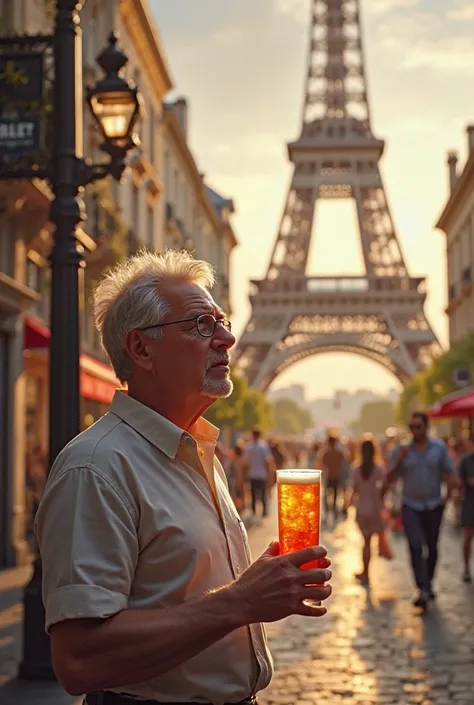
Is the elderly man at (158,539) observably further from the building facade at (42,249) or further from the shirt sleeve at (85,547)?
the building facade at (42,249)

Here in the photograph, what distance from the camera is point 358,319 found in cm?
6825

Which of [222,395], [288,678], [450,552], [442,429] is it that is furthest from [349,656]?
[442,429]

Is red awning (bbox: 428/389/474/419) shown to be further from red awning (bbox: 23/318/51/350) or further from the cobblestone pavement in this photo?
red awning (bbox: 23/318/51/350)

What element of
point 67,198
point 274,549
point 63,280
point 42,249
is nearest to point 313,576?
point 274,549

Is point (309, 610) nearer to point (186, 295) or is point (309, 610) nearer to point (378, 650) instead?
point (186, 295)

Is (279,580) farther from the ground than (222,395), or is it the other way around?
(222,395)

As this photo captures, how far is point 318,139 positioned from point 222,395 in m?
70.6

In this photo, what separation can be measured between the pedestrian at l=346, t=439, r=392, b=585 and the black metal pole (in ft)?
18.4

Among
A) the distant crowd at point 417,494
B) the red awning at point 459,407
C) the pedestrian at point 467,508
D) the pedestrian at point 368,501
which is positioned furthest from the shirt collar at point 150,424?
the red awning at point 459,407

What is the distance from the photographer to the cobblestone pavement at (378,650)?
21.7 ft

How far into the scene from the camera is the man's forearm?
86.2 inches

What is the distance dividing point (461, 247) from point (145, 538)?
175ft

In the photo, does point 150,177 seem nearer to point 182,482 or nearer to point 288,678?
point 288,678

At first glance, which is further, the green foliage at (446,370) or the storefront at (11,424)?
the green foliage at (446,370)
